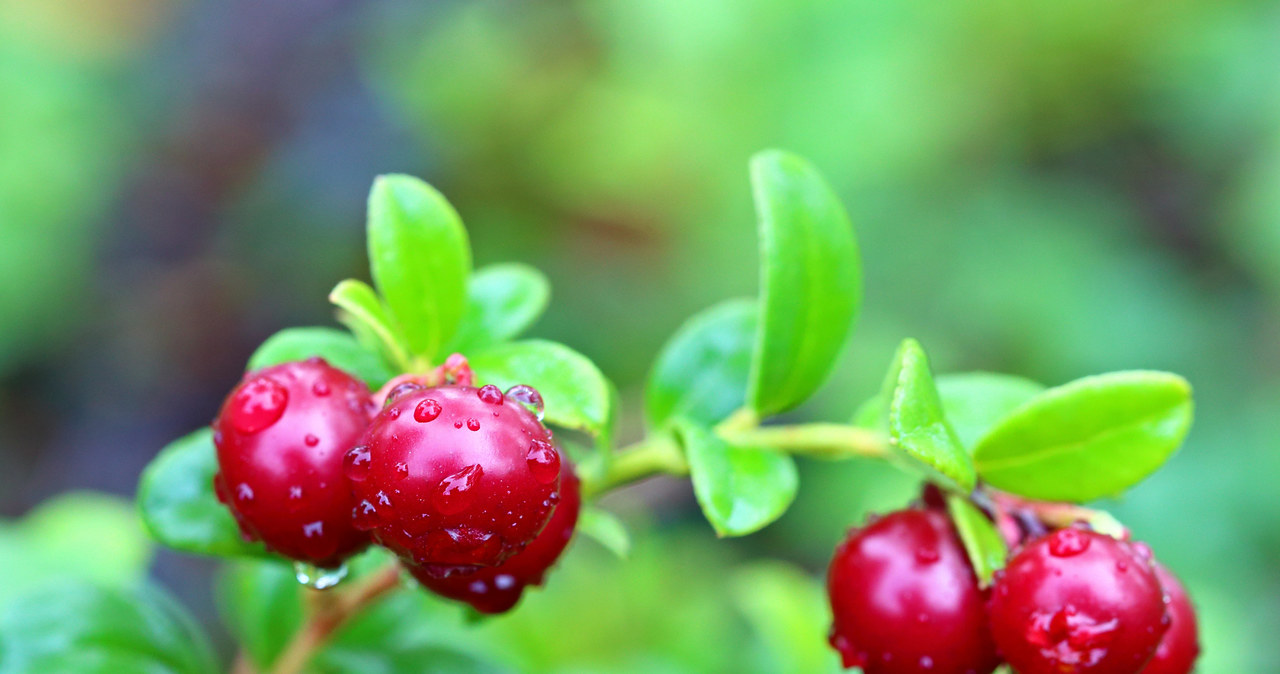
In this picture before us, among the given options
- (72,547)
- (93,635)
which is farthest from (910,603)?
(72,547)

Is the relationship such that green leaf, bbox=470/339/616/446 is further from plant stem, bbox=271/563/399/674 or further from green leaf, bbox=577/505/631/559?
plant stem, bbox=271/563/399/674

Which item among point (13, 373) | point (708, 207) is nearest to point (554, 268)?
point (708, 207)

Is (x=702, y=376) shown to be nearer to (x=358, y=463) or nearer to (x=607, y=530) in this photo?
(x=607, y=530)

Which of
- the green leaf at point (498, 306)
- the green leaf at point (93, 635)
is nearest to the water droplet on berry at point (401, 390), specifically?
the green leaf at point (498, 306)

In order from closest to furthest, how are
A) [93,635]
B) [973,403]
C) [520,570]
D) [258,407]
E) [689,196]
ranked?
[258,407] < [520,570] < [973,403] < [93,635] < [689,196]

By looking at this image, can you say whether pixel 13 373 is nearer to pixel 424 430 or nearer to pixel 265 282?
pixel 265 282

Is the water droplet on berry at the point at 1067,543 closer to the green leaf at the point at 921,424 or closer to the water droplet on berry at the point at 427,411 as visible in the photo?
the green leaf at the point at 921,424
